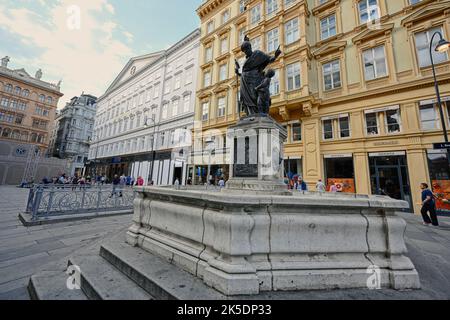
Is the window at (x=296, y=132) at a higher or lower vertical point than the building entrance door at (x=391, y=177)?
higher

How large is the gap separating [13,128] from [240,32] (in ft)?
169

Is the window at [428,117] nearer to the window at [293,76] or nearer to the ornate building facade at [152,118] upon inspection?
the window at [293,76]

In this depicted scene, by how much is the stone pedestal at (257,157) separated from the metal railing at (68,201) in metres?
4.73

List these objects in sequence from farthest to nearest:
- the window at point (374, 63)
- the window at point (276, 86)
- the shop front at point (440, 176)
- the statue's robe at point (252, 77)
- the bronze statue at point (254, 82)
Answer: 1. the window at point (276, 86)
2. the window at point (374, 63)
3. the shop front at point (440, 176)
4. the statue's robe at point (252, 77)
5. the bronze statue at point (254, 82)

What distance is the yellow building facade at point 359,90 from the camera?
10.5 metres

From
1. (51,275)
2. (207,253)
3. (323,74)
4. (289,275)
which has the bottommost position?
(51,275)

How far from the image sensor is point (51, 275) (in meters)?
2.62

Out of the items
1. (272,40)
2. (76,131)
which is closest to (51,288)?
(272,40)

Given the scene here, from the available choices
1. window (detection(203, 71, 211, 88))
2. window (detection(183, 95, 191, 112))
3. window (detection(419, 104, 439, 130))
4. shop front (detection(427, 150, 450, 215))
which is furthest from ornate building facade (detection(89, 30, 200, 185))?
shop front (detection(427, 150, 450, 215))

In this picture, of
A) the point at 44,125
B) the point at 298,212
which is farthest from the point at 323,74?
the point at 44,125

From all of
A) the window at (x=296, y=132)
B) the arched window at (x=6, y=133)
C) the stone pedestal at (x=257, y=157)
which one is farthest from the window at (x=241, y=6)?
the arched window at (x=6, y=133)

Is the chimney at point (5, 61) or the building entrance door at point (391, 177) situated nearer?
the building entrance door at point (391, 177)

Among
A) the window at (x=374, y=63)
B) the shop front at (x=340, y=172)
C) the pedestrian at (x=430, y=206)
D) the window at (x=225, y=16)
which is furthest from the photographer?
the window at (x=225, y=16)
